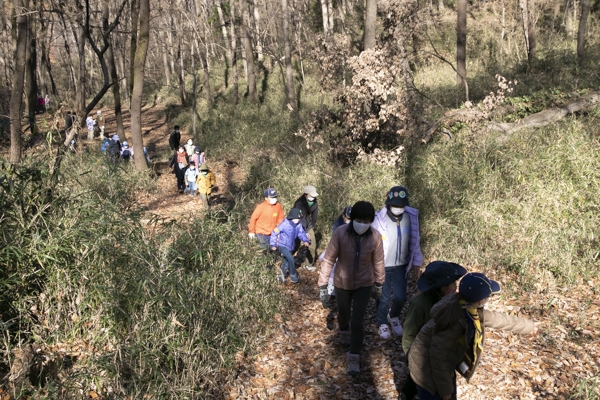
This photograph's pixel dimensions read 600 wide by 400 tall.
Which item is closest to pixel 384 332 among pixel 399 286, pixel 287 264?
pixel 399 286

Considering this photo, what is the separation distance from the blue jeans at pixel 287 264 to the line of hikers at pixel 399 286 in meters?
0.02

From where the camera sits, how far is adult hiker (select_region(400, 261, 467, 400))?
3.22 meters

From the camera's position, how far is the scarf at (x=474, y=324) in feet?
9.80

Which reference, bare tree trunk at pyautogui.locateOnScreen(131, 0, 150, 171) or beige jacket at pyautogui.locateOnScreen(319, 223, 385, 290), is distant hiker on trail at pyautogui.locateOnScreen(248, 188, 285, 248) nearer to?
beige jacket at pyautogui.locateOnScreen(319, 223, 385, 290)

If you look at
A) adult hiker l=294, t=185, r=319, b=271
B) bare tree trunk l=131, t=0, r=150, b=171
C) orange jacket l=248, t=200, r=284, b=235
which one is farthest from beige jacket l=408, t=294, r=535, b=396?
bare tree trunk l=131, t=0, r=150, b=171

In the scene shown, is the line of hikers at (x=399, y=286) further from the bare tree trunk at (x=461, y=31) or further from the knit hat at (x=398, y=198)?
the bare tree trunk at (x=461, y=31)

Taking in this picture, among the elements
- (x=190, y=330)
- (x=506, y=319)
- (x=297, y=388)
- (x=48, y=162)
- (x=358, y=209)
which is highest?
(x=48, y=162)

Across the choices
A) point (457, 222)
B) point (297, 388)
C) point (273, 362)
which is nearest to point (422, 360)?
point (297, 388)

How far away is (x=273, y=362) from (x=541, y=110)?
11.2m

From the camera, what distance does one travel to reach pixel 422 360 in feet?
10.5

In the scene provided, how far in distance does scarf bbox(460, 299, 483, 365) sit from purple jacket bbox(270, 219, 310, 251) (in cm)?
407

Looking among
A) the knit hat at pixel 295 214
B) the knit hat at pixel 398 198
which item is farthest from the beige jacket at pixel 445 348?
the knit hat at pixel 295 214

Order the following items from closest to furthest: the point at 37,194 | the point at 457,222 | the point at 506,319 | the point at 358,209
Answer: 1. the point at 506,319
2. the point at 358,209
3. the point at 37,194
4. the point at 457,222

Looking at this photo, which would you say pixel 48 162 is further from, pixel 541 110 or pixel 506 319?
pixel 541 110
